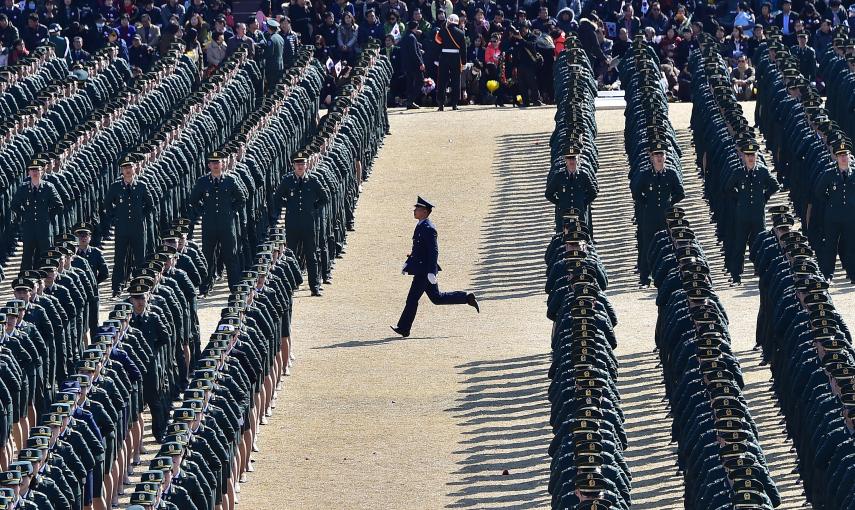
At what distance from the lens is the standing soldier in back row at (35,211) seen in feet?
85.9

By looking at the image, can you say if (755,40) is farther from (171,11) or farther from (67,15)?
(67,15)

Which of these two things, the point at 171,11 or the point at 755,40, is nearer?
the point at 755,40

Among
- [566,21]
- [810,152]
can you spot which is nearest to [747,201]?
[810,152]

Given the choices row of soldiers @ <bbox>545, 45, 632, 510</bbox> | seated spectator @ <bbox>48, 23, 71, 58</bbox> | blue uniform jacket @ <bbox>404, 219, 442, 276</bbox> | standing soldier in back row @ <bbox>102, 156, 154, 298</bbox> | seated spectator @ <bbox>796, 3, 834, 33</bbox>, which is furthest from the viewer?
seated spectator @ <bbox>796, 3, 834, 33</bbox>

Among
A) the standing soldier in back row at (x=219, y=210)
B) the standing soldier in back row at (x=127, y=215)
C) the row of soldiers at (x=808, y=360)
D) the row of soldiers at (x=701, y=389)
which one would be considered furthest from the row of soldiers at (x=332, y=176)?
the row of soldiers at (x=808, y=360)

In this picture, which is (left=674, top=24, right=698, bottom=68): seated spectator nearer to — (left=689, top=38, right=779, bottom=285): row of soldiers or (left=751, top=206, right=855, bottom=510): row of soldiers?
(left=689, top=38, right=779, bottom=285): row of soldiers

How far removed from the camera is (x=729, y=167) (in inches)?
1060

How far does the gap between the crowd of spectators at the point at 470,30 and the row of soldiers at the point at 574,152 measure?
164 inches

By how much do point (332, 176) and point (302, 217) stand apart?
1.27 m

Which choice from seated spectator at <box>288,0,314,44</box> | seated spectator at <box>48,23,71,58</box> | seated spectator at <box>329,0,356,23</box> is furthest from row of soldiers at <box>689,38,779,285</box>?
seated spectator at <box>48,23,71,58</box>

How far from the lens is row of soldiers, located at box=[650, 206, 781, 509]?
668 inches

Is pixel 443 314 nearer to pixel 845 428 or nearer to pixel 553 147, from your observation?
pixel 553 147

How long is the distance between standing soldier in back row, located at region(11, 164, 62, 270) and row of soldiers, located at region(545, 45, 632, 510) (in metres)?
5.45

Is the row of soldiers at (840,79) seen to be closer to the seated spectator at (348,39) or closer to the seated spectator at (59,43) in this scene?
the seated spectator at (348,39)
